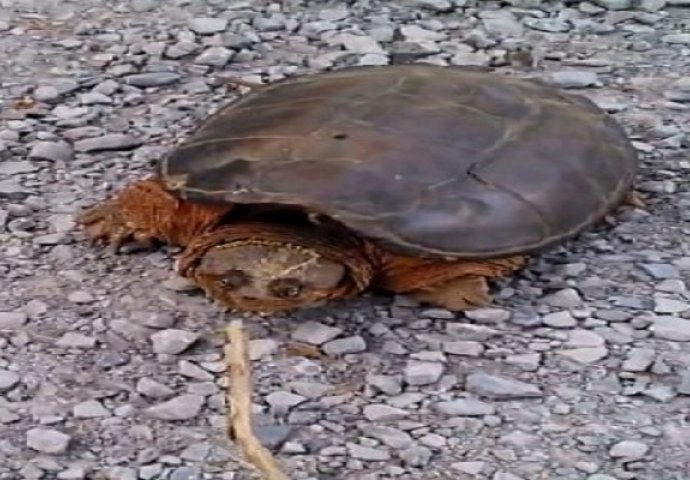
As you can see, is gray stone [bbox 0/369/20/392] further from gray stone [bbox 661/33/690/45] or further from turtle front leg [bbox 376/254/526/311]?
gray stone [bbox 661/33/690/45]

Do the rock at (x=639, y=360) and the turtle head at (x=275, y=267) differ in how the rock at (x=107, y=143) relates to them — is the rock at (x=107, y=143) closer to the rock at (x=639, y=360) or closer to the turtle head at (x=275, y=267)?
the turtle head at (x=275, y=267)

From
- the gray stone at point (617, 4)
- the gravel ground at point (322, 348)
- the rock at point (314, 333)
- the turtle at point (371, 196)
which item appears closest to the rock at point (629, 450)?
the gravel ground at point (322, 348)

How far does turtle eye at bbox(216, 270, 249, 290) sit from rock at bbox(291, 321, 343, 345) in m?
0.15

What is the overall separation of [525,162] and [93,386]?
1.04 metres

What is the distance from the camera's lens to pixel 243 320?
11.0ft

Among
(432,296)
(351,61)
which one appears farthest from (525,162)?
(351,61)

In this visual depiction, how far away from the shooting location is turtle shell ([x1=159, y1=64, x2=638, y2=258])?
329 cm

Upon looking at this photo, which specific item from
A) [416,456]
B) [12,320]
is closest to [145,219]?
[12,320]

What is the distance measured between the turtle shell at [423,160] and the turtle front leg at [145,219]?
0.08 m

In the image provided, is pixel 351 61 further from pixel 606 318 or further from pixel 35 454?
pixel 35 454

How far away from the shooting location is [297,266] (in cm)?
328

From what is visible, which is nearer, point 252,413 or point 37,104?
point 252,413

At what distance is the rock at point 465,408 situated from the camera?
303 cm

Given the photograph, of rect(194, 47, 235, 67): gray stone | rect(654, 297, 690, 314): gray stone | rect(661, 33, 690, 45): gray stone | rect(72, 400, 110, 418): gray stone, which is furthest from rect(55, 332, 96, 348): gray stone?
rect(661, 33, 690, 45): gray stone
